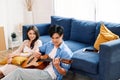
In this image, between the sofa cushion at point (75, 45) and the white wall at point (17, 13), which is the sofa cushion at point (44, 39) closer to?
the sofa cushion at point (75, 45)

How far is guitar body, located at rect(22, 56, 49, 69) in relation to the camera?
2493 mm

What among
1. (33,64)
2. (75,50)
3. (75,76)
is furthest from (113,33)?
(33,64)

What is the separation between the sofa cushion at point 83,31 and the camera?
338 cm

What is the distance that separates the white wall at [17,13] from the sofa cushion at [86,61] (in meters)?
1.96

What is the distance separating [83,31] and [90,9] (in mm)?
636

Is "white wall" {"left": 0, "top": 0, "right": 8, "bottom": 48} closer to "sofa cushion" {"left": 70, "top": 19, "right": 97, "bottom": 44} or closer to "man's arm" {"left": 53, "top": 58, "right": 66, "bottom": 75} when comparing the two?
"sofa cushion" {"left": 70, "top": 19, "right": 97, "bottom": 44}

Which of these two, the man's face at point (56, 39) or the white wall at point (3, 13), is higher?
the white wall at point (3, 13)

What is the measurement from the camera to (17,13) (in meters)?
4.80

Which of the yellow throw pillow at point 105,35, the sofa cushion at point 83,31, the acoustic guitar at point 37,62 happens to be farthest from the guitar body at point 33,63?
the sofa cushion at point 83,31

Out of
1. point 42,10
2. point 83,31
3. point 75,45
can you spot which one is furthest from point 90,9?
point 42,10

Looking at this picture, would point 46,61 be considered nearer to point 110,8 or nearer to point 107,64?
point 107,64

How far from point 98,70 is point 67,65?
1.58ft

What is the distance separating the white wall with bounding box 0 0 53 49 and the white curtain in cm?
30

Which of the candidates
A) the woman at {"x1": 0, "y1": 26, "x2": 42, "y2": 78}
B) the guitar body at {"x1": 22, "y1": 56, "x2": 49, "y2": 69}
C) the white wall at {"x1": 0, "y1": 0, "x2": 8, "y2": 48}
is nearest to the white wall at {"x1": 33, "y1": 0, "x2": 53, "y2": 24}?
the white wall at {"x1": 0, "y1": 0, "x2": 8, "y2": 48}
